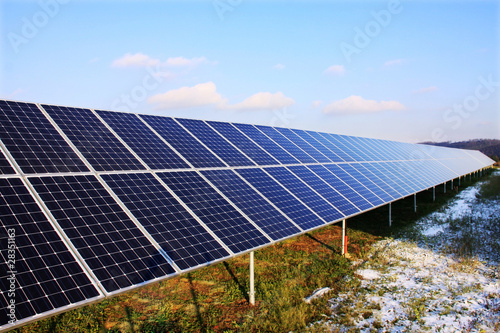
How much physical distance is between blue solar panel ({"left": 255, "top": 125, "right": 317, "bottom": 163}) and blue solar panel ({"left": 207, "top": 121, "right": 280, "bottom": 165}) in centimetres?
285

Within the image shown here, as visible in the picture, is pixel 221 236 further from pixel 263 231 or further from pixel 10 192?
pixel 10 192

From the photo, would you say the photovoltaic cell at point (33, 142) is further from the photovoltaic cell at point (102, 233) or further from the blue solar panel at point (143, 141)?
the blue solar panel at point (143, 141)

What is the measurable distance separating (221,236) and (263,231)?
5.83 feet

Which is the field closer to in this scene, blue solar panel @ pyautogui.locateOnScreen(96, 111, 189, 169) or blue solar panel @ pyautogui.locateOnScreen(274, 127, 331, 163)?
blue solar panel @ pyautogui.locateOnScreen(274, 127, 331, 163)

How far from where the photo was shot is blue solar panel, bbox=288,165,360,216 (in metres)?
15.6

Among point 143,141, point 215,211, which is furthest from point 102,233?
point 143,141

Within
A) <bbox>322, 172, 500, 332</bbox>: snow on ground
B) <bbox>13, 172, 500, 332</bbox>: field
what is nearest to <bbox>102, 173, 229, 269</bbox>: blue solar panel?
<bbox>13, 172, 500, 332</bbox>: field

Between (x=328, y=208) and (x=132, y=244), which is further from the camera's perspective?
(x=328, y=208)

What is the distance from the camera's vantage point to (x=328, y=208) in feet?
48.5

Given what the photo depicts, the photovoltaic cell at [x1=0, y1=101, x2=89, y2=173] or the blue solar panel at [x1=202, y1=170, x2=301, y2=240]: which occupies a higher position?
the photovoltaic cell at [x1=0, y1=101, x2=89, y2=173]

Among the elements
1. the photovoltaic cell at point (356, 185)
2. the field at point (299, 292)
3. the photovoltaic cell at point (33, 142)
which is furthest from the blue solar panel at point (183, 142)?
the photovoltaic cell at point (356, 185)

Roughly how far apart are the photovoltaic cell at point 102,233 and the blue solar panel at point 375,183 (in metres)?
15.3

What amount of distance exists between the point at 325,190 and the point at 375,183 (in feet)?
21.4

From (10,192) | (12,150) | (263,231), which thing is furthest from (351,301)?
(12,150)
